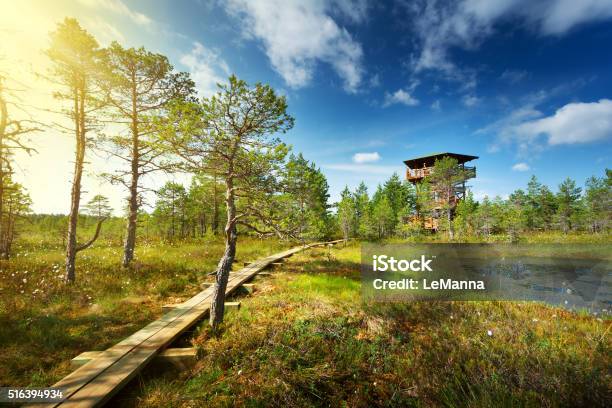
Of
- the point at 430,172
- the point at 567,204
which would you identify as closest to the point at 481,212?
the point at 430,172

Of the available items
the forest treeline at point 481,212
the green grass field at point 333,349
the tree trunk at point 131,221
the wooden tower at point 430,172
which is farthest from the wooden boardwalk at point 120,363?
the wooden tower at point 430,172

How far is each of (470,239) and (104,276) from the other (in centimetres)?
3598

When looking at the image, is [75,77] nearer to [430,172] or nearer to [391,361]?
[391,361]

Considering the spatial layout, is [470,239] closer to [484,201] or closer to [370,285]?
[484,201]

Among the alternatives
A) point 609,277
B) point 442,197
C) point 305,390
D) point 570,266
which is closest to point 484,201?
point 442,197

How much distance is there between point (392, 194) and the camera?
4584 centimetres

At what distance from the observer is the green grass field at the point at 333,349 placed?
3.54 m

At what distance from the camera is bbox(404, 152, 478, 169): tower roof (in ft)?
121

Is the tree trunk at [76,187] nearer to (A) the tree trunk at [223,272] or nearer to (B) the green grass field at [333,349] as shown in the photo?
(B) the green grass field at [333,349]

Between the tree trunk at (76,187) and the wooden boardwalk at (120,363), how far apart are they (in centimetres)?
514

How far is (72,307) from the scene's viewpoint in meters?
6.94

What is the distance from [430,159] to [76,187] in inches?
1688

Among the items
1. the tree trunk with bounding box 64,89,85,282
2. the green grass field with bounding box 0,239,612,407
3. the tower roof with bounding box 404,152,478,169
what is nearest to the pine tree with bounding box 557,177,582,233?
the tower roof with bounding box 404,152,478,169

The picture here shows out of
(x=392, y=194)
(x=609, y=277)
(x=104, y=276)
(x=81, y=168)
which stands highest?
(x=392, y=194)
